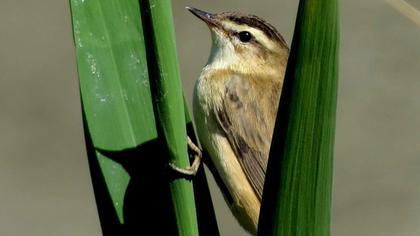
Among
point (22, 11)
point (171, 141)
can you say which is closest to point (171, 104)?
point (171, 141)

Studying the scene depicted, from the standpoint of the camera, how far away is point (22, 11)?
8.77 meters

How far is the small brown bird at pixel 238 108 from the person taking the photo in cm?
355

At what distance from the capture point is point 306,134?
1.95 m

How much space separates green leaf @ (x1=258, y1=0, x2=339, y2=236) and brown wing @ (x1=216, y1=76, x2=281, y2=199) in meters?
1.55

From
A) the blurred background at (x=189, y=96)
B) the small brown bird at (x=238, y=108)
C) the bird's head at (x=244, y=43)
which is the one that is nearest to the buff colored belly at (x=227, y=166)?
the small brown bird at (x=238, y=108)

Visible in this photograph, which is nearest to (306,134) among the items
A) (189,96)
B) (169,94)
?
(169,94)

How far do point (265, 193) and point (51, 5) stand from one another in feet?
23.2

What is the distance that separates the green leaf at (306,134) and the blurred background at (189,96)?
4782 millimetres

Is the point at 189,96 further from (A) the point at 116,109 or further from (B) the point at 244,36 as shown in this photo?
(A) the point at 116,109

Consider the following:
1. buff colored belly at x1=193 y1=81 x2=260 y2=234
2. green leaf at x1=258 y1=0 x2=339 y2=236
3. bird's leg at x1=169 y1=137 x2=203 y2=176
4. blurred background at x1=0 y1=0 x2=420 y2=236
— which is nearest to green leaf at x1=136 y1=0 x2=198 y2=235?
bird's leg at x1=169 y1=137 x2=203 y2=176

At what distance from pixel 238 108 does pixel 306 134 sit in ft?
5.61

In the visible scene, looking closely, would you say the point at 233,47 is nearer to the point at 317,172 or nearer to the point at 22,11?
the point at 317,172

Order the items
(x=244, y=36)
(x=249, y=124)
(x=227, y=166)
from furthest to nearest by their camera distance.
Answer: (x=244, y=36) < (x=249, y=124) < (x=227, y=166)

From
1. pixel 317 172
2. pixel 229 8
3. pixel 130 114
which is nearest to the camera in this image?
pixel 317 172
